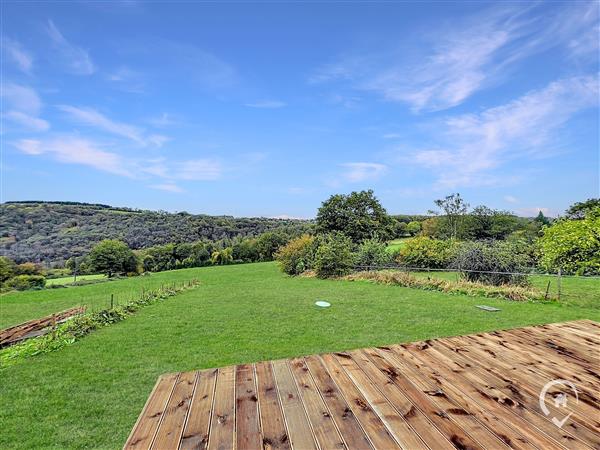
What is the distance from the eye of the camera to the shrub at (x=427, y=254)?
1548 centimetres

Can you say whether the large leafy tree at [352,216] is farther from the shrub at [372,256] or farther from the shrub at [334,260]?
the shrub at [334,260]

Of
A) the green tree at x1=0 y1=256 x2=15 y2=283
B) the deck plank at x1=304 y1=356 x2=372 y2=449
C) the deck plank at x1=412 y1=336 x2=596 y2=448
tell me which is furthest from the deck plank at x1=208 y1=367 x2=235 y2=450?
the green tree at x1=0 y1=256 x2=15 y2=283

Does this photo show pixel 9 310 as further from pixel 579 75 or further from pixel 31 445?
pixel 579 75

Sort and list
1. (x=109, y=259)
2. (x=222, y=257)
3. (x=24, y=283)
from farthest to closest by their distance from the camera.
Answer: (x=222, y=257), (x=109, y=259), (x=24, y=283)

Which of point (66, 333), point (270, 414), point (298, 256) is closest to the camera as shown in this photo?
point (270, 414)

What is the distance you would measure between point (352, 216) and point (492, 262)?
35.9 ft

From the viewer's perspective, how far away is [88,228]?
117ft

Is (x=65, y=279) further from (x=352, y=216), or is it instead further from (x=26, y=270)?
(x=352, y=216)

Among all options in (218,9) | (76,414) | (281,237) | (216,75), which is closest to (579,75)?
(218,9)

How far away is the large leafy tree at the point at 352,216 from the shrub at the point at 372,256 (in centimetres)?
460

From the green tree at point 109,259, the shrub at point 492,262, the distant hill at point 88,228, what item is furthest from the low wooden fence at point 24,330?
the distant hill at point 88,228

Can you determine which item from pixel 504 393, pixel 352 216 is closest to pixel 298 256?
pixel 352 216

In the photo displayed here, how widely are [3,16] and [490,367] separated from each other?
1196 centimetres

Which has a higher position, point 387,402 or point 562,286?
point 387,402
